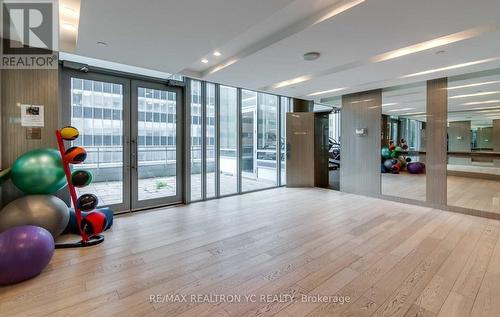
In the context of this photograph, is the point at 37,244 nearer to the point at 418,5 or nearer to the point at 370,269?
the point at 370,269

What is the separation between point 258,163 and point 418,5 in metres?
5.48

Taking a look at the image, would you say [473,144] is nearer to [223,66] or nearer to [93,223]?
[223,66]

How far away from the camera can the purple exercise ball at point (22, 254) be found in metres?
2.26

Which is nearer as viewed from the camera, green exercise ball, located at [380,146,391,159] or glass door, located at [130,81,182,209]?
glass door, located at [130,81,182,209]

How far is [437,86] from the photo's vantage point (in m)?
4.99

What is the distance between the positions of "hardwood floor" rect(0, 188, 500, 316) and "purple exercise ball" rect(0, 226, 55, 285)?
0.37ft

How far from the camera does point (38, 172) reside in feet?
9.86

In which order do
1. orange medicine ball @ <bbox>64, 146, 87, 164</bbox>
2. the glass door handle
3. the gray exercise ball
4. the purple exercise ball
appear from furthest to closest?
1. the glass door handle
2. orange medicine ball @ <bbox>64, 146, 87, 164</bbox>
3. the gray exercise ball
4. the purple exercise ball

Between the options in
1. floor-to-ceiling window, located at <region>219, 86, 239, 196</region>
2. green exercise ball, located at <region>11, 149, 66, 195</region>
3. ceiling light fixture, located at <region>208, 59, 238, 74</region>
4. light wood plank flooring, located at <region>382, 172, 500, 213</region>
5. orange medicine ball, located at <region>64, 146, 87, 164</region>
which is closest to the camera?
green exercise ball, located at <region>11, 149, 66, 195</region>

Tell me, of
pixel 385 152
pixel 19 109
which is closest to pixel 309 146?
pixel 385 152

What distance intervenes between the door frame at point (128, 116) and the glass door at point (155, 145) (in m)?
0.02

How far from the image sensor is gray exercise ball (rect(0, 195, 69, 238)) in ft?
9.24

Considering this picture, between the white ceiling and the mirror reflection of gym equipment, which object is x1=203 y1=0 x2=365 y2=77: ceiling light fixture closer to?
the white ceiling

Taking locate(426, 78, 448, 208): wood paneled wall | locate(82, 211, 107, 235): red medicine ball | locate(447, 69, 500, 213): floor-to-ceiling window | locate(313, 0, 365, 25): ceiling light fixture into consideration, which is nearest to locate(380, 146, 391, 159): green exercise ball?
locate(426, 78, 448, 208): wood paneled wall
